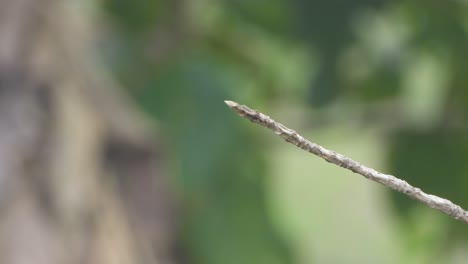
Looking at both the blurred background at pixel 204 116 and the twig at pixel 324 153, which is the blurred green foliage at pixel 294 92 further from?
the twig at pixel 324 153

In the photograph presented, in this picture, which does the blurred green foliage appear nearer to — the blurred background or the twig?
the blurred background

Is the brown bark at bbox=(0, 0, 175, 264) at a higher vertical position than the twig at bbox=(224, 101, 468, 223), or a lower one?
higher

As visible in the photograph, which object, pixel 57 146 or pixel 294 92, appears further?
pixel 294 92

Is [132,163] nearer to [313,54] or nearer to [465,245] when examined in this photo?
[313,54]

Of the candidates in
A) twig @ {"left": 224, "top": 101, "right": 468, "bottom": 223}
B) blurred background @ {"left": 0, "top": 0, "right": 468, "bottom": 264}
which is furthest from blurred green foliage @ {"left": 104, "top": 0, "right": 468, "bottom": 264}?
twig @ {"left": 224, "top": 101, "right": 468, "bottom": 223}

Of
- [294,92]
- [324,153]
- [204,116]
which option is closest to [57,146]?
[204,116]

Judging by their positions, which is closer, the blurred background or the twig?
the twig

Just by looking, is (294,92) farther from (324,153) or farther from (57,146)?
(324,153)
